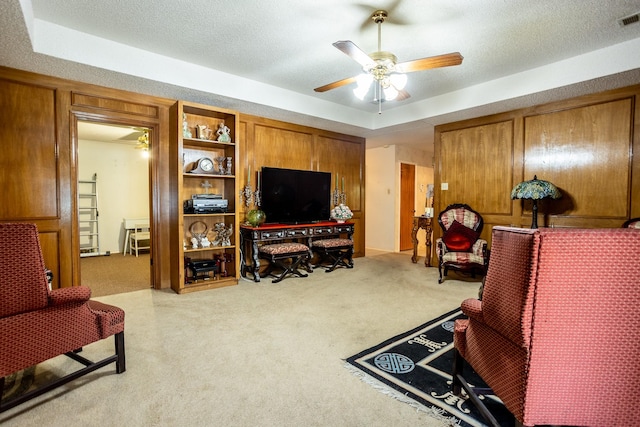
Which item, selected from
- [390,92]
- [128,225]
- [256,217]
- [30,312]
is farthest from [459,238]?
[128,225]

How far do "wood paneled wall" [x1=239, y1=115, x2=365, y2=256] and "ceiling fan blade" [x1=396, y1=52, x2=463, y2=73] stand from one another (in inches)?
109

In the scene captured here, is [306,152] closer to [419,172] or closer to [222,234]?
[222,234]

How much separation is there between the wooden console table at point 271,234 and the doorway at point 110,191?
7.26 ft

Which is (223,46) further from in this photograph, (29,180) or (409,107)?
(409,107)

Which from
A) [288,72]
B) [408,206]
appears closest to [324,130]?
[288,72]

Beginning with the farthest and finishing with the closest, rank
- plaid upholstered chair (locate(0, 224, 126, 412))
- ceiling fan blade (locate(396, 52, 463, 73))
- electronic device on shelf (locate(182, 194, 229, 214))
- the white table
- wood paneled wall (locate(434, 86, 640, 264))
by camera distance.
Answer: the white table < electronic device on shelf (locate(182, 194, 229, 214)) < wood paneled wall (locate(434, 86, 640, 264)) < ceiling fan blade (locate(396, 52, 463, 73)) < plaid upholstered chair (locate(0, 224, 126, 412))

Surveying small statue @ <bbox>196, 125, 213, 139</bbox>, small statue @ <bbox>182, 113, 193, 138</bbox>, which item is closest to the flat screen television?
small statue @ <bbox>196, 125, 213, 139</bbox>

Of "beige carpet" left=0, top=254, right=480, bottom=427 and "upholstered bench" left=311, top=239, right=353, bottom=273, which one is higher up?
"upholstered bench" left=311, top=239, right=353, bottom=273

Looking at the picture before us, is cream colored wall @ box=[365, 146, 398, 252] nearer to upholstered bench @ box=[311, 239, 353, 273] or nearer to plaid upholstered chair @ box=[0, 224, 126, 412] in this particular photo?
upholstered bench @ box=[311, 239, 353, 273]

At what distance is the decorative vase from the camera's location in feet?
15.0

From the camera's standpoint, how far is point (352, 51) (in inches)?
95.4

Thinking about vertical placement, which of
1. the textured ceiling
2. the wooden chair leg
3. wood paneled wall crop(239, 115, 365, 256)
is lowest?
the wooden chair leg

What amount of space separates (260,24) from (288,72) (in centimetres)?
108

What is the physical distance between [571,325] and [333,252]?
4225 mm
